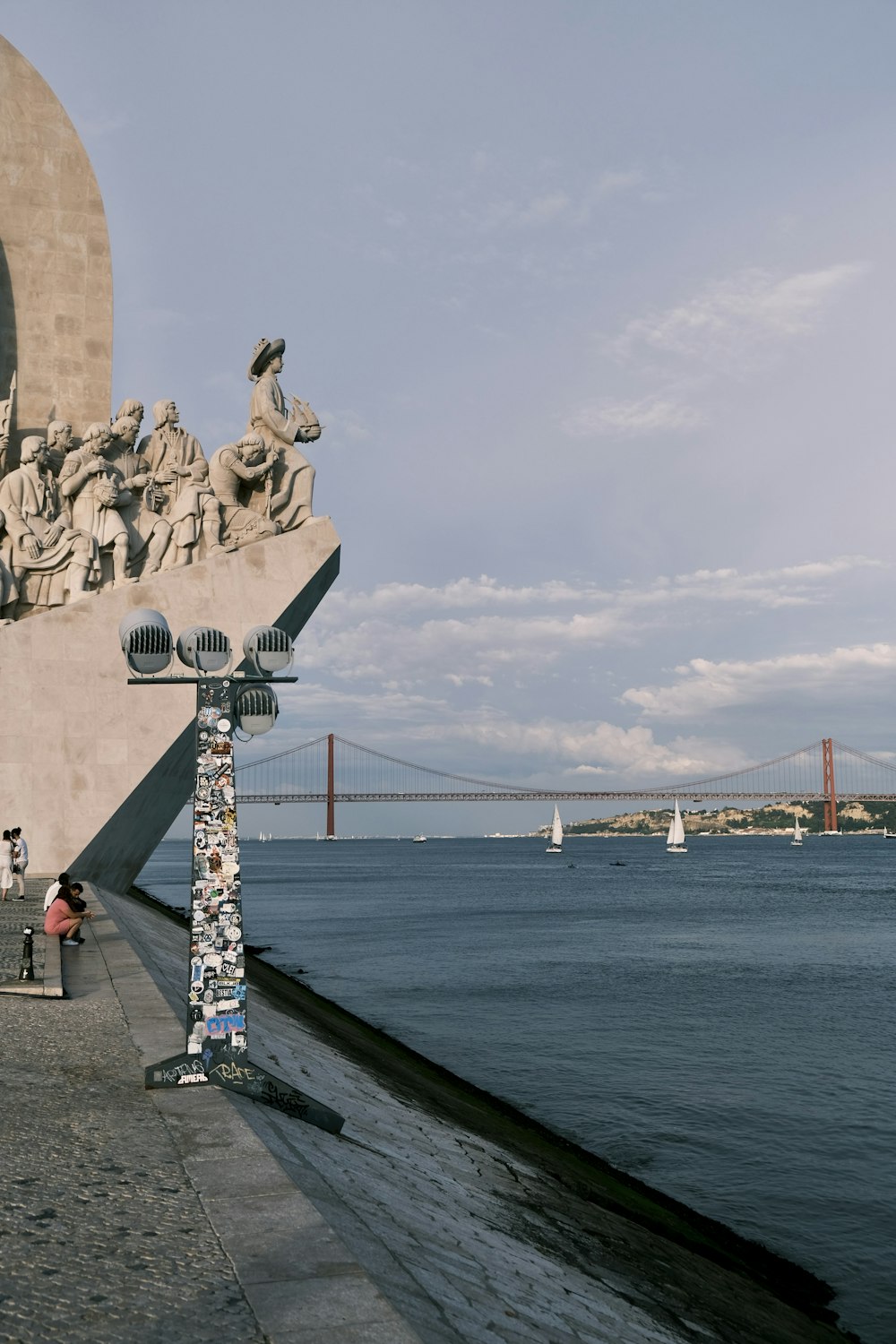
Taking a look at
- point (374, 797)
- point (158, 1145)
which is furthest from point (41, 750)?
point (374, 797)

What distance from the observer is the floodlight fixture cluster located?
3.54m

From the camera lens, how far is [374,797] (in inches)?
2448

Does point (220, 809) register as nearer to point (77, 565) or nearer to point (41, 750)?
point (41, 750)

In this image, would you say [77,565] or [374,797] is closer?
[77,565]

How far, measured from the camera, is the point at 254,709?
3.57 meters

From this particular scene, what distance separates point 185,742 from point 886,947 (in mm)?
12005

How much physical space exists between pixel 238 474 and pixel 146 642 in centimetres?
721

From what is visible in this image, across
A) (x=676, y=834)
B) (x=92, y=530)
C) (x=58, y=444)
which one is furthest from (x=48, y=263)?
(x=676, y=834)

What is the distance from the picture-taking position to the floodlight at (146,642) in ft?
11.6

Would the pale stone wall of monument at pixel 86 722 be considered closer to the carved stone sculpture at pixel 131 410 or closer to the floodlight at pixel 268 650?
the carved stone sculpture at pixel 131 410

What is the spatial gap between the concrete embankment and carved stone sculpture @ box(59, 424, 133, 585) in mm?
5233

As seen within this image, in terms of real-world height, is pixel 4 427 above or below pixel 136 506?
above

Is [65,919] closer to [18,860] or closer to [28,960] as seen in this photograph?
[28,960]

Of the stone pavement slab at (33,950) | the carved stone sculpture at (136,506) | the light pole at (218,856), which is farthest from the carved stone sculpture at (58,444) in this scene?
the light pole at (218,856)
